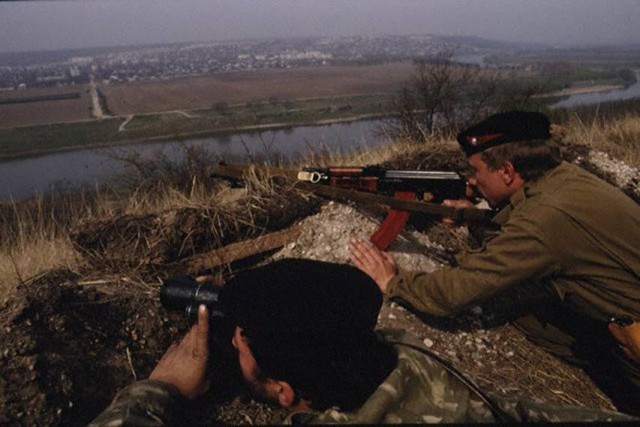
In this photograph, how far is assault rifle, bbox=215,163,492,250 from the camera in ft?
12.8

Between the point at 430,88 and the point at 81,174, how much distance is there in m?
24.1

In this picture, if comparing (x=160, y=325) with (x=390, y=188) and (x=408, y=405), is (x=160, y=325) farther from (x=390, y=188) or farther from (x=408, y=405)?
(x=390, y=188)

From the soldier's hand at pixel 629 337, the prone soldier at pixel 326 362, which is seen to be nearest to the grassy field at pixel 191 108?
the soldier's hand at pixel 629 337

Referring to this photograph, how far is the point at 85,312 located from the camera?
Answer: 268cm

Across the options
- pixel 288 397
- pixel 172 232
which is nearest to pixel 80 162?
pixel 172 232

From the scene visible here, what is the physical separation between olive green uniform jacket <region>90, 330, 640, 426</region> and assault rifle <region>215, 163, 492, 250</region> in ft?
7.26

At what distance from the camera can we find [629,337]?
2686 millimetres

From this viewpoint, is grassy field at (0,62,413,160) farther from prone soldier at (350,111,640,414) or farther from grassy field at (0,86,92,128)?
prone soldier at (350,111,640,414)

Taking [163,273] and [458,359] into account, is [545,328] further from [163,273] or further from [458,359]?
[163,273]

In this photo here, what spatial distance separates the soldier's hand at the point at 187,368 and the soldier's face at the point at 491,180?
2227 millimetres

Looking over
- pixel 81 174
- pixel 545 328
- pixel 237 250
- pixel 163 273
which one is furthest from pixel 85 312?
pixel 81 174

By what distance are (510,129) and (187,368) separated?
2.42 meters

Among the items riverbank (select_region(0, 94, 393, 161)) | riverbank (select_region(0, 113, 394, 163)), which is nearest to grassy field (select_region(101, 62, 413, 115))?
riverbank (select_region(0, 94, 393, 161))

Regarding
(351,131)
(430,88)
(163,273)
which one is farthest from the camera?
(351,131)
